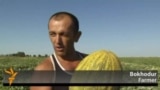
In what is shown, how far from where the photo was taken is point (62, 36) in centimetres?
423

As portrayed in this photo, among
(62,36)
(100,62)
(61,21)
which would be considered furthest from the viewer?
(100,62)

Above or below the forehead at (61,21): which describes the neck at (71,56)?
below

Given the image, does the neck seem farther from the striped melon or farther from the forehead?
the forehead

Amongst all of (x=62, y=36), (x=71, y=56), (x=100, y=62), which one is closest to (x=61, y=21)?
(x=62, y=36)

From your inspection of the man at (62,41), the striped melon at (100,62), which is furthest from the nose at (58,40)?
the striped melon at (100,62)

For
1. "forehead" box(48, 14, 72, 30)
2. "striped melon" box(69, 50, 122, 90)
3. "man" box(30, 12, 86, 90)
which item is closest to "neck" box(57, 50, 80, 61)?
"man" box(30, 12, 86, 90)

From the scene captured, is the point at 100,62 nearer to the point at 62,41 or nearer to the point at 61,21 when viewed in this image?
the point at 62,41

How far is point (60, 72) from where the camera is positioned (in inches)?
171

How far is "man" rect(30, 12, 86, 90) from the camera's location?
4.13m

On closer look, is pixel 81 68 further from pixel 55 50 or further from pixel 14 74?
pixel 14 74

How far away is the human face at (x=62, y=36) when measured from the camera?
4125mm

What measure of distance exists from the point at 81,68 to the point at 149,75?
6.13 ft

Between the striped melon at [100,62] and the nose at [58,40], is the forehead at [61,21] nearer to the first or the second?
the nose at [58,40]

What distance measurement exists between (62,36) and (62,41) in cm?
7
